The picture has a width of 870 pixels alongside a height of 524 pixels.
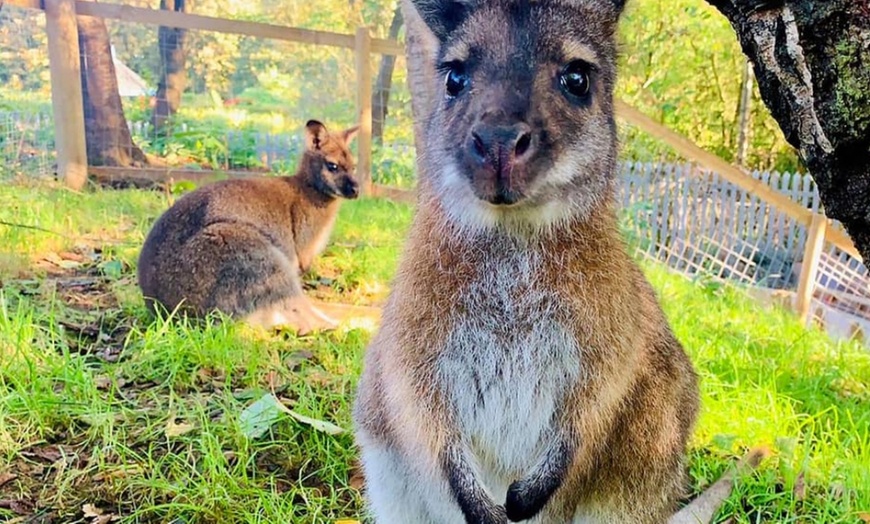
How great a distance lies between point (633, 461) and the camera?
1.98m

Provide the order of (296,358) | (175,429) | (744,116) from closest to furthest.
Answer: (175,429)
(296,358)
(744,116)

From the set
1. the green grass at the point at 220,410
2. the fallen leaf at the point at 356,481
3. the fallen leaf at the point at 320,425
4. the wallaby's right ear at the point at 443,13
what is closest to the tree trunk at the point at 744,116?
the green grass at the point at 220,410

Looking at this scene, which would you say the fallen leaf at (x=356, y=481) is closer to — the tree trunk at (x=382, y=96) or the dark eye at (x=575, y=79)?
the dark eye at (x=575, y=79)

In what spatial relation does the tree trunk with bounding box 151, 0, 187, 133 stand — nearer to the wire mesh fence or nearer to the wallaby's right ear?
the wire mesh fence

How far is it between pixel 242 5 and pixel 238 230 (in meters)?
7.72

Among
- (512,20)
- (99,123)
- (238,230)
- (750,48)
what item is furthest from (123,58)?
(750,48)

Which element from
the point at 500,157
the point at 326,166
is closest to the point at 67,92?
the point at 326,166

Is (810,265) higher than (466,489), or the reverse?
(466,489)

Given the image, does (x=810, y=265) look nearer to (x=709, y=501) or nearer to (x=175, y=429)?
(x=709, y=501)

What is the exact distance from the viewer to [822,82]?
1.39 metres

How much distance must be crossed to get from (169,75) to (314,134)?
120 inches

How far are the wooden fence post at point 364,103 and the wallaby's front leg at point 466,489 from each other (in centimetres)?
587

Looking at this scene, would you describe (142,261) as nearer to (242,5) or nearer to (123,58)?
(123,58)

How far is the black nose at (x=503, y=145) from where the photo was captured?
60.6 inches
